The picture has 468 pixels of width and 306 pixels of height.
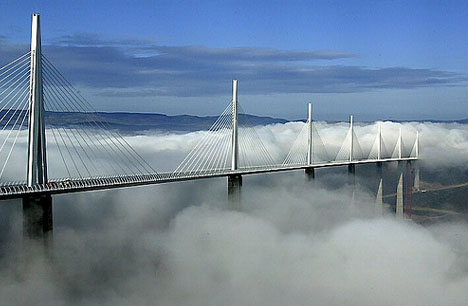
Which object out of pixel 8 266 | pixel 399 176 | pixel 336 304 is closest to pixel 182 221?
pixel 336 304

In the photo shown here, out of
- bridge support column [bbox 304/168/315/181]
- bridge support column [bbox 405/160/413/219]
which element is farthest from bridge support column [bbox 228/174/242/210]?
bridge support column [bbox 405/160/413/219]

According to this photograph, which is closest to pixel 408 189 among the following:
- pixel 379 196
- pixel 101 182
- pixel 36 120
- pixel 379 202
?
pixel 379 202

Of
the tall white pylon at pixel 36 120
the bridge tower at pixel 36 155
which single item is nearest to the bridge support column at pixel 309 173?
the bridge tower at pixel 36 155

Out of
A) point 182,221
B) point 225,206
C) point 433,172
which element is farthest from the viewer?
point 433,172

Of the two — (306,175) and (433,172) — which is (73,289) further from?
(433,172)

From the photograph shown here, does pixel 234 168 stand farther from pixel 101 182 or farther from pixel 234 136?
pixel 101 182

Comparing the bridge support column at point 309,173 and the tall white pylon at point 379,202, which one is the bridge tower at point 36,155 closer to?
the bridge support column at point 309,173

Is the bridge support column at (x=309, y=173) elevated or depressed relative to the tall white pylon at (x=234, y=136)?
depressed
